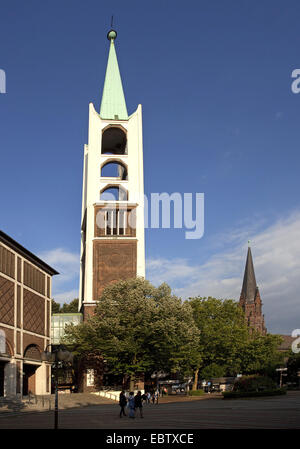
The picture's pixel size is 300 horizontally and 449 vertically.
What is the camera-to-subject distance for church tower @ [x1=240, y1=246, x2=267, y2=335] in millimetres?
166125

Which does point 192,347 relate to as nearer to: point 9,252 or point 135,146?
point 9,252

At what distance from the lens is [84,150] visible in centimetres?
8200

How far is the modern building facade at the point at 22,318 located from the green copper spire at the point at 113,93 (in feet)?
83.1

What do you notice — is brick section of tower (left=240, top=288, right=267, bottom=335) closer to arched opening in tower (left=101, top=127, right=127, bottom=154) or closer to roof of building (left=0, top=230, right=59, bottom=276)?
arched opening in tower (left=101, top=127, right=127, bottom=154)

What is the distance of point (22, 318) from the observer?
50.8 m

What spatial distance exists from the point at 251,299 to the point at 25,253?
406 feet

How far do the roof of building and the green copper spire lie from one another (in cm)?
2453

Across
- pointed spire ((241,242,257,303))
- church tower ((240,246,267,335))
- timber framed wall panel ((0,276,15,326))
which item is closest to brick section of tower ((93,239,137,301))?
timber framed wall panel ((0,276,15,326))

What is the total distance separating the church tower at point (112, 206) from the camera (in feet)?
216

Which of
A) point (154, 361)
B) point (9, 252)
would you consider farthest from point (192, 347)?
point (9, 252)

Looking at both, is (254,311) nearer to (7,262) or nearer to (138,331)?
(138,331)

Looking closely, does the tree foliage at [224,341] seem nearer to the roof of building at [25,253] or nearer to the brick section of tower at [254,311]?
the roof of building at [25,253]

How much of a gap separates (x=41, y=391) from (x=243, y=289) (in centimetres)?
11981

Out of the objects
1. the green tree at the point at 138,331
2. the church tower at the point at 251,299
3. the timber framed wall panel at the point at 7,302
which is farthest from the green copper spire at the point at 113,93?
the church tower at the point at 251,299
